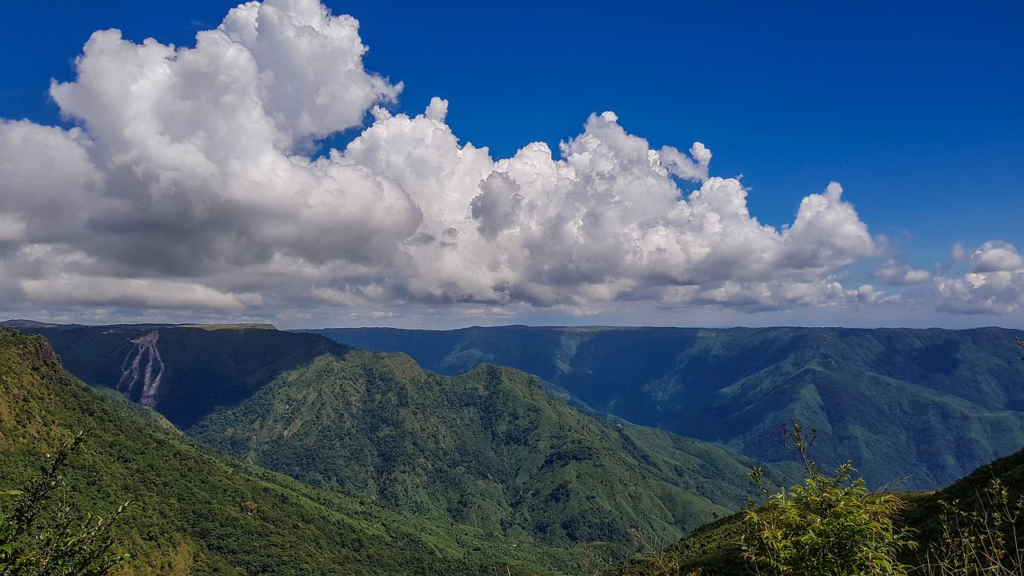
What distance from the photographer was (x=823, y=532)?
13.7m

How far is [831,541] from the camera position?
13.6 metres

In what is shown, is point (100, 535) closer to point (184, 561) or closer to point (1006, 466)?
point (1006, 466)

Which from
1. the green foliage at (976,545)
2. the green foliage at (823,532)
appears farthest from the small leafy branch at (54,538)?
the green foliage at (976,545)

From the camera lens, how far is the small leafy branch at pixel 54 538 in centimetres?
1338

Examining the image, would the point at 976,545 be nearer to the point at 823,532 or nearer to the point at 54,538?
the point at 823,532

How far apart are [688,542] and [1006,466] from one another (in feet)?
229

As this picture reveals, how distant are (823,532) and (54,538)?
68.5 ft

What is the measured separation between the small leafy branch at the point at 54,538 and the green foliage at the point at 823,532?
17.3 m

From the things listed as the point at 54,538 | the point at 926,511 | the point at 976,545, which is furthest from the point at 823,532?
the point at 926,511

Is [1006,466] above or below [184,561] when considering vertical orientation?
above

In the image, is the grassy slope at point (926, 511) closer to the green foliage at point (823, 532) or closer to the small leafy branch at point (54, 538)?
the green foliage at point (823, 532)

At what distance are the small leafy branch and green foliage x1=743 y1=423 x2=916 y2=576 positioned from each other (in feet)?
56.8

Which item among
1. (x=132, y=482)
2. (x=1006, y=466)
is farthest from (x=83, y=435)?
(x=132, y=482)

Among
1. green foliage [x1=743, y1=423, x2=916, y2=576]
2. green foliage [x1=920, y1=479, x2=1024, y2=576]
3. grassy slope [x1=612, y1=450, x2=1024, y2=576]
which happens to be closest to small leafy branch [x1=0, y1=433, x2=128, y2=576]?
green foliage [x1=743, y1=423, x2=916, y2=576]
